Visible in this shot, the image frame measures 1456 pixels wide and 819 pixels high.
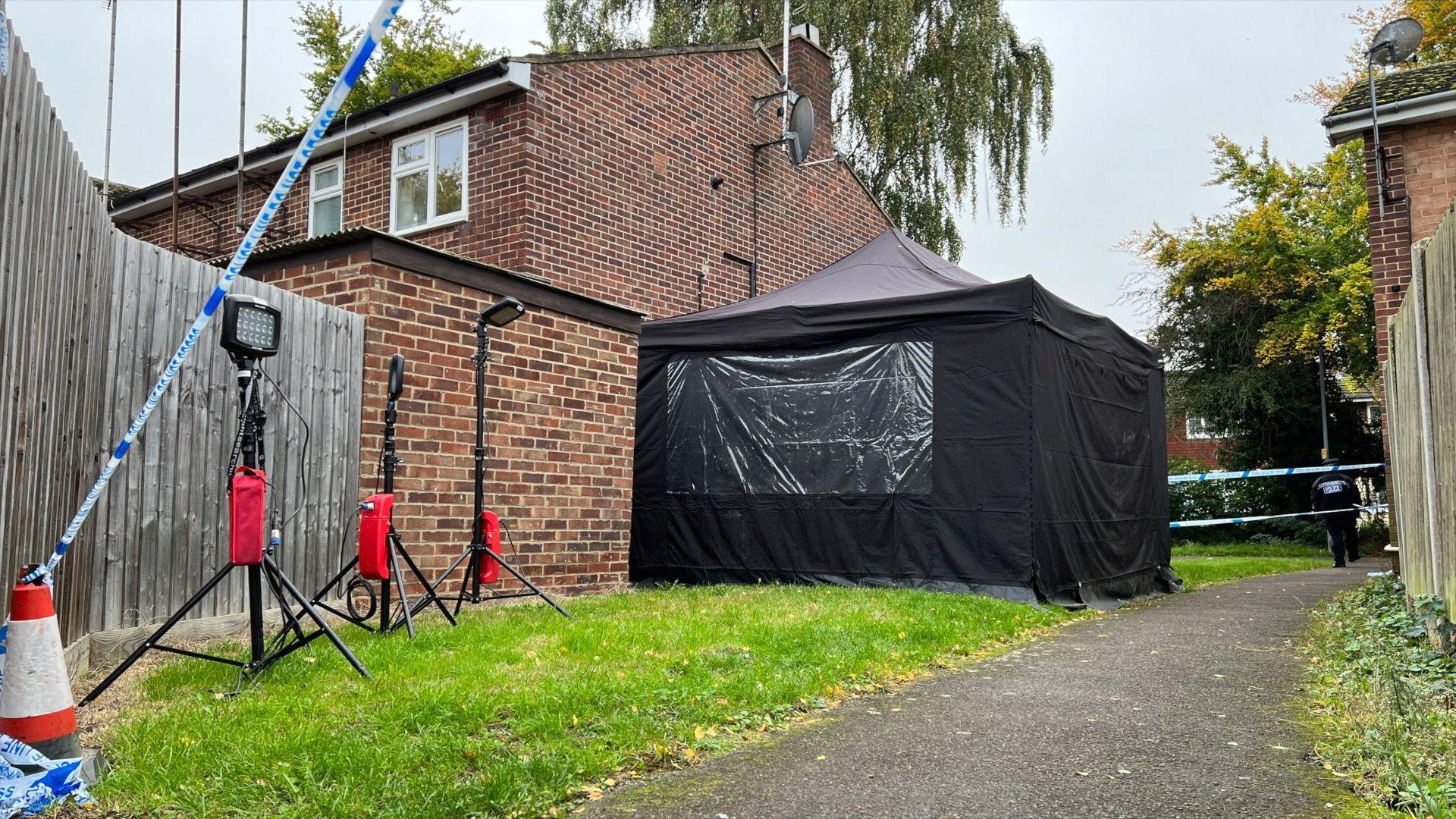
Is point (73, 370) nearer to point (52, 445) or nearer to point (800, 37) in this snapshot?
point (52, 445)

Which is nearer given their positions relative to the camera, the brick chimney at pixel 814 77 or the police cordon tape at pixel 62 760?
the police cordon tape at pixel 62 760

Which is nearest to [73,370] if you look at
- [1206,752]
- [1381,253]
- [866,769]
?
[866,769]

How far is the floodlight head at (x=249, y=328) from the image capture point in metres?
4.12

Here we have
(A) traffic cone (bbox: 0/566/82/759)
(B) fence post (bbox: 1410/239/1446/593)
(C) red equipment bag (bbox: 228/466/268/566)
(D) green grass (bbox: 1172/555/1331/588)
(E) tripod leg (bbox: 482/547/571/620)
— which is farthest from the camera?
(D) green grass (bbox: 1172/555/1331/588)

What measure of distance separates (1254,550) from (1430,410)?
48.5ft

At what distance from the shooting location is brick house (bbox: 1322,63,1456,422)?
9508mm

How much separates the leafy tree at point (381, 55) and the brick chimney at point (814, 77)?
13.6 metres

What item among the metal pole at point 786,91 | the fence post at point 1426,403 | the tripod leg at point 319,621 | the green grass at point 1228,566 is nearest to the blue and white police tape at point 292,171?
the tripod leg at point 319,621

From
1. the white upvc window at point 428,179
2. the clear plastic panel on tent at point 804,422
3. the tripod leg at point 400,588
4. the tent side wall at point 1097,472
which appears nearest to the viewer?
the tripod leg at point 400,588

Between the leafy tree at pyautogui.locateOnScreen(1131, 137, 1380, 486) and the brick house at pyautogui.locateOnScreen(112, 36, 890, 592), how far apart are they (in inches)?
355

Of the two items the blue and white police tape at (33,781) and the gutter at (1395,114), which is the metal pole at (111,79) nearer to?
the blue and white police tape at (33,781)

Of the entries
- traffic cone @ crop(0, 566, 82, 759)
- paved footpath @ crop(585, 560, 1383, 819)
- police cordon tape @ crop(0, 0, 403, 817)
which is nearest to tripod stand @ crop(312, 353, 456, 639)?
traffic cone @ crop(0, 566, 82, 759)

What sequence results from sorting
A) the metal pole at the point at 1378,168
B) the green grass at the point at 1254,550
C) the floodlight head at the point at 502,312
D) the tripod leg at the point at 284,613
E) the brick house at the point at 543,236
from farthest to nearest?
the green grass at the point at 1254,550
the metal pole at the point at 1378,168
the brick house at the point at 543,236
the floodlight head at the point at 502,312
the tripod leg at the point at 284,613

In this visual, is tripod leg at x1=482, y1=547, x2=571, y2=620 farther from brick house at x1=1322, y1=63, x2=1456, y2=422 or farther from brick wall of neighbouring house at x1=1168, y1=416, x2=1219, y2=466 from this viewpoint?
brick wall of neighbouring house at x1=1168, y1=416, x2=1219, y2=466
